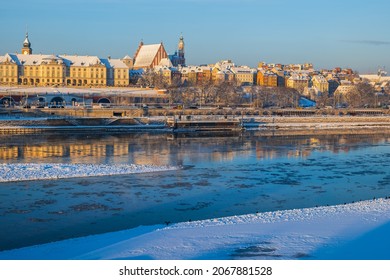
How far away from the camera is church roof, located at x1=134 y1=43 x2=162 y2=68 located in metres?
104

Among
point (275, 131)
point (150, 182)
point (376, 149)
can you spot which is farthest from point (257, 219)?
point (275, 131)

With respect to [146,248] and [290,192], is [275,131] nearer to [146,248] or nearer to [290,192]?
[290,192]

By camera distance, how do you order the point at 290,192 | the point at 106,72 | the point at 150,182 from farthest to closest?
the point at 106,72
the point at 150,182
the point at 290,192

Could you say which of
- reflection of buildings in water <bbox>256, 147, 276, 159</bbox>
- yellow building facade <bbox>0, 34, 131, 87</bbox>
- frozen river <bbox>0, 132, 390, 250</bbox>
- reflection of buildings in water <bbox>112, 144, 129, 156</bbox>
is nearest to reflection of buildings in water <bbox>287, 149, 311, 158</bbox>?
frozen river <bbox>0, 132, 390, 250</bbox>

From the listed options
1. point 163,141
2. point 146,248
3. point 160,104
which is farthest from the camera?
point 160,104

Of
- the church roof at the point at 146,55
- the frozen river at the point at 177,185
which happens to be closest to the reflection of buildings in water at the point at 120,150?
the frozen river at the point at 177,185

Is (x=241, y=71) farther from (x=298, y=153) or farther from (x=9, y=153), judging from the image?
(x=9, y=153)

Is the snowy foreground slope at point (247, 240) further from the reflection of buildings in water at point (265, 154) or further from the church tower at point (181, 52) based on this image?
the church tower at point (181, 52)

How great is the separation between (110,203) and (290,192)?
456 centimetres

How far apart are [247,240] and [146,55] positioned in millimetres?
98137

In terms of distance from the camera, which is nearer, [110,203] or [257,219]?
[257,219]

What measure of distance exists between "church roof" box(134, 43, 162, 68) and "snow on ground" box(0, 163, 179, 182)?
85.0m

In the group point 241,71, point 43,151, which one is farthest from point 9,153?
point 241,71

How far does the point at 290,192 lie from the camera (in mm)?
14953
